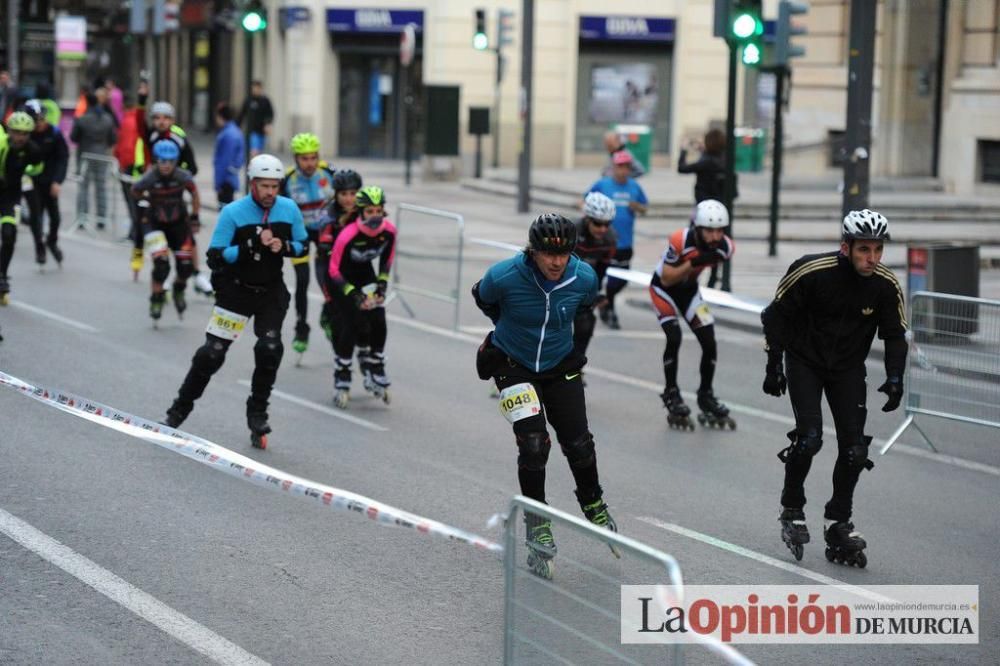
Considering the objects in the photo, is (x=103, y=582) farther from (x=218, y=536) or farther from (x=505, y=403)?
(x=505, y=403)

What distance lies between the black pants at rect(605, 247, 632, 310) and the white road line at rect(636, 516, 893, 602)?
7.68 metres

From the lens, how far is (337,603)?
7.84 metres

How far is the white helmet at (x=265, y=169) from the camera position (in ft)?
36.0

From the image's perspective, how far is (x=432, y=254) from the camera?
2178 cm

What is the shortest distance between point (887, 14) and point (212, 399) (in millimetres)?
22601

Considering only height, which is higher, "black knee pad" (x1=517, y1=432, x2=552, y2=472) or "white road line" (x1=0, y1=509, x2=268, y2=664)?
"black knee pad" (x1=517, y1=432, x2=552, y2=472)

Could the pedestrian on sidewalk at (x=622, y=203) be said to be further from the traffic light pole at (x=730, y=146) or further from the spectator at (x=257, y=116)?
the spectator at (x=257, y=116)

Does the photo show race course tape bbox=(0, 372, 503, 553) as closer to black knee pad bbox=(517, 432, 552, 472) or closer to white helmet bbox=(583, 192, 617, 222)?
black knee pad bbox=(517, 432, 552, 472)

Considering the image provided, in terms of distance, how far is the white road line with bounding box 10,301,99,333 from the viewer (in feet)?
52.4

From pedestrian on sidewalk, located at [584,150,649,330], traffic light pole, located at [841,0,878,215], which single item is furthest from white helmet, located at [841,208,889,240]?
traffic light pole, located at [841,0,878,215]

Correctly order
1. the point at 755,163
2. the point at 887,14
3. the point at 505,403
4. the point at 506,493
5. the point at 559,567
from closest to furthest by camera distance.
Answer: the point at 559,567 → the point at 505,403 → the point at 506,493 → the point at 887,14 → the point at 755,163

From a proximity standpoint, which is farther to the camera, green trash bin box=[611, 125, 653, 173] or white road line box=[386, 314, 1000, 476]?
green trash bin box=[611, 125, 653, 173]

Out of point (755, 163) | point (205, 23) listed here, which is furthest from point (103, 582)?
point (205, 23)

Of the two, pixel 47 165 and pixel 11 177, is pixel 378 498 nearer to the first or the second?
pixel 11 177
